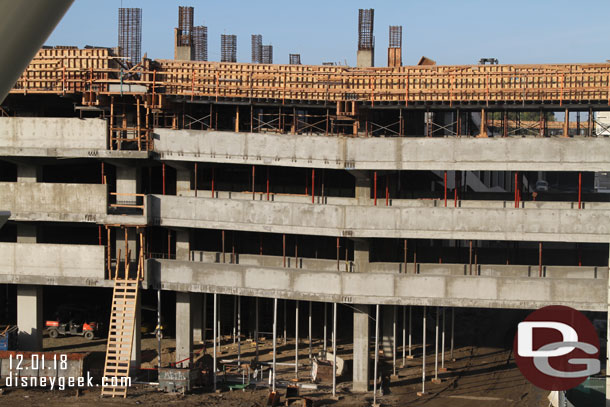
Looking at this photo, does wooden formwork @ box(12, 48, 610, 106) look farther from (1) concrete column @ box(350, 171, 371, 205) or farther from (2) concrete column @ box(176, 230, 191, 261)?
(2) concrete column @ box(176, 230, 191, 261)

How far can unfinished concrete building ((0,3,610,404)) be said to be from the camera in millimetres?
28969

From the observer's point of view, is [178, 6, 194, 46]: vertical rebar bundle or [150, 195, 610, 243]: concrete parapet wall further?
[178, 6, 194, 46]: vertical rebar bundle

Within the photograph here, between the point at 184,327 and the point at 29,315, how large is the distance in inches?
297

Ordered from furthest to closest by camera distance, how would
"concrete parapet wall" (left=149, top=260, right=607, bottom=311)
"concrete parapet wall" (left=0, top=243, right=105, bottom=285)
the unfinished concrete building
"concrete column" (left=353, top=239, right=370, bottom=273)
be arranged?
"concrete parapet wall" (left=0, top=243, right=105, bottom=285) → "concrete column" (left=353, top=239, right=370, bottom=273) → the unfinished concrete building → "concrete parapet wall" (left=149, top=260, right=607, bottom=311)

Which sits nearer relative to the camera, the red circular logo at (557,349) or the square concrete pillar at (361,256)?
the red circular logo at (557,349)

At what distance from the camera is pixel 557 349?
27797 mm

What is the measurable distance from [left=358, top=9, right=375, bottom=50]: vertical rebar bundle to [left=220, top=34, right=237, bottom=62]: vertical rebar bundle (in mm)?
16498

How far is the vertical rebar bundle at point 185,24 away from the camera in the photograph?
3928cm

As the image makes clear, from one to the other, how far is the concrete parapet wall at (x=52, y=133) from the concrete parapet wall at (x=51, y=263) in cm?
443

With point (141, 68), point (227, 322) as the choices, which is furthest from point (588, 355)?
point (141, 68)

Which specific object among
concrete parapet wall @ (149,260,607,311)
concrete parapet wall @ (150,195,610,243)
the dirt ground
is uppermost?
concrete parapet wall @ (150,195,610,243)

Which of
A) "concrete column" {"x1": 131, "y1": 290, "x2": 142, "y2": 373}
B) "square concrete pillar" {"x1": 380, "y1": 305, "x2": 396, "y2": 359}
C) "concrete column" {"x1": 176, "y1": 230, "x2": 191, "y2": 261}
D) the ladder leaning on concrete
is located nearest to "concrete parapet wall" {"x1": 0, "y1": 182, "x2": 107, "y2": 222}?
the ladder leaning on concrete

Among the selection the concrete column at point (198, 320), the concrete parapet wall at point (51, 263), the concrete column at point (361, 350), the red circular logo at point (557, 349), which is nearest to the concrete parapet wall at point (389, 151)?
the concrete parapet wall at point (51, 263)

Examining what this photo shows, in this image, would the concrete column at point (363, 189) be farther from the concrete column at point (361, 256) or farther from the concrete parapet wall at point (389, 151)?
the concrete column at point (361, 256)
